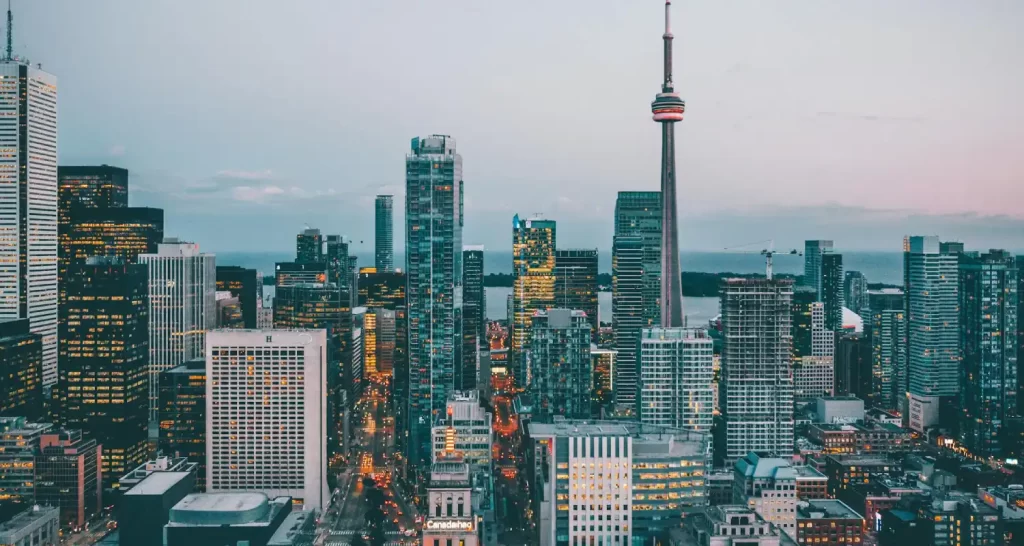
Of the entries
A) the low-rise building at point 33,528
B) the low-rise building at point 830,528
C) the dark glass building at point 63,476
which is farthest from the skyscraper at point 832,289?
the low-rise building at point 33,528

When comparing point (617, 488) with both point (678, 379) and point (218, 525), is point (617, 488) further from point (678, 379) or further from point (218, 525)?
point (678, 379)

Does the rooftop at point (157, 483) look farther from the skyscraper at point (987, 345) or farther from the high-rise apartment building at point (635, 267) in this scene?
the skyscraper at point (987, 345)

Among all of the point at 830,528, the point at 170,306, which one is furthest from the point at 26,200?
the point at 830,528

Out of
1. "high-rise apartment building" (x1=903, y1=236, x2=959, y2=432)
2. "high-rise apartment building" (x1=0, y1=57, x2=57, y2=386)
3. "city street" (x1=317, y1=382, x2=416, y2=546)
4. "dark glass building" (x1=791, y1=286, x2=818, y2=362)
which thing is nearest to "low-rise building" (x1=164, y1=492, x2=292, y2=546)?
"city street" (x1=317, y1=382, x2=416, y2=546)

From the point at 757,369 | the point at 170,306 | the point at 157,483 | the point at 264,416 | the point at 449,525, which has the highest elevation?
the point at 170,306

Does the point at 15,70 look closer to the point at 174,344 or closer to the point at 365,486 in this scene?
the point at 174,344

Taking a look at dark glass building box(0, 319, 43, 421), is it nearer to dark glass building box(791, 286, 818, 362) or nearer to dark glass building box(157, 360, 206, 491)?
dark glass building box(157, 360, 206, 491)
